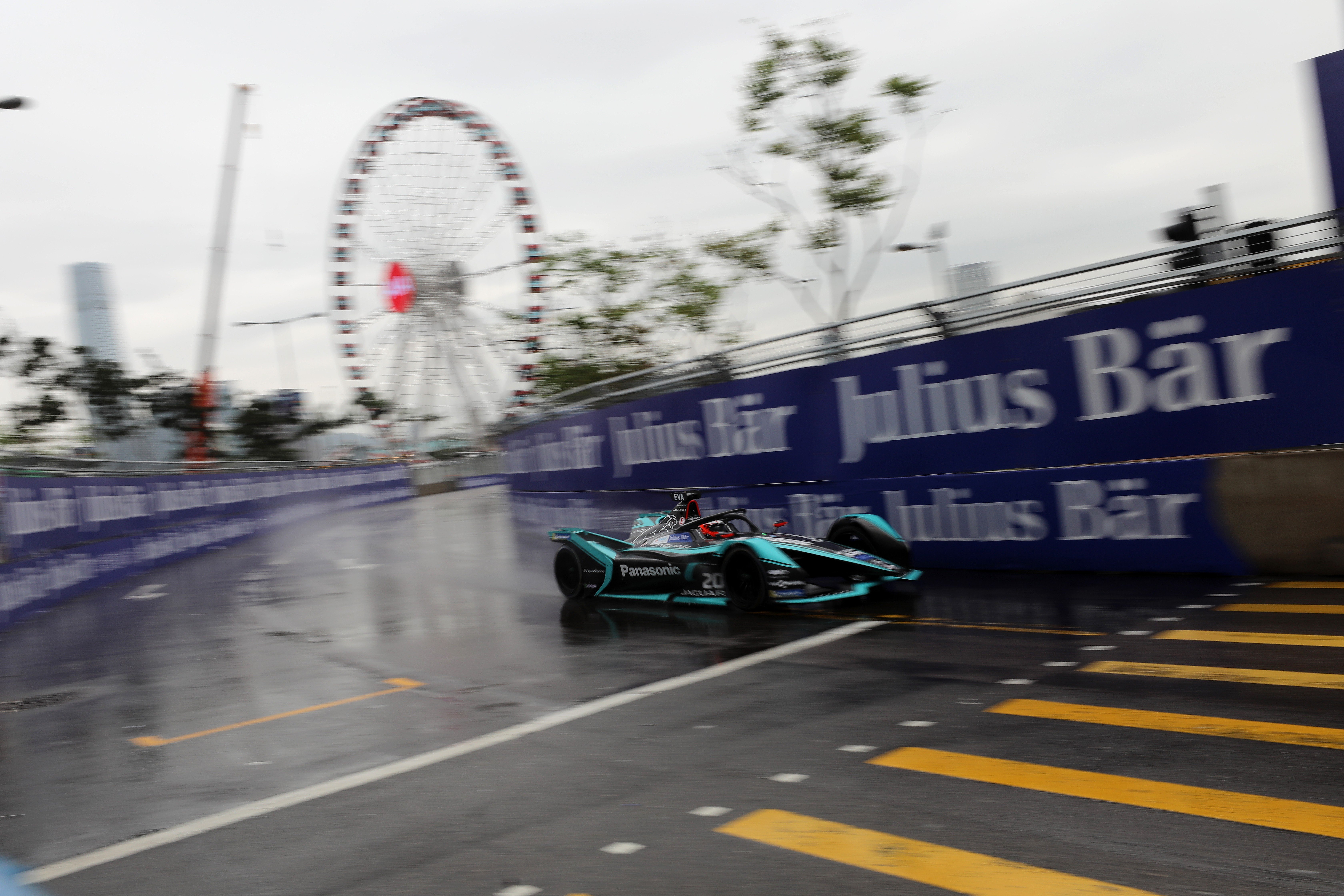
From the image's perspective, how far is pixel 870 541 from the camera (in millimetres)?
10477

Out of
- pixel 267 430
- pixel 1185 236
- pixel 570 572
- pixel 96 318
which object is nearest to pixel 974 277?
pixel 1185 236

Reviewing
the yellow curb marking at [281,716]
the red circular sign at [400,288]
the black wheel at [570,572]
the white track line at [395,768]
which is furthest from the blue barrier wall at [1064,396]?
the red circular sign at [400,288]

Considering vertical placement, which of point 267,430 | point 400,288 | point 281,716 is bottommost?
point 281,716

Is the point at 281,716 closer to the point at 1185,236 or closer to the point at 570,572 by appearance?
the point at 570,572

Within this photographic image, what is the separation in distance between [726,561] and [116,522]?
1506cm

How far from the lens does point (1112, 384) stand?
972 centimetres

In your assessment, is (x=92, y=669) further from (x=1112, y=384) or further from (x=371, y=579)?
(x=1112, y=384)

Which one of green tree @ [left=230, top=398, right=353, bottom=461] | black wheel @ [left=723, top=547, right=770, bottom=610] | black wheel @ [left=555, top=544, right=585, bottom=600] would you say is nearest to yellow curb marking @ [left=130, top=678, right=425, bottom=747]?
black wheel @ [left=723, top=547, right=770, bottom=610]

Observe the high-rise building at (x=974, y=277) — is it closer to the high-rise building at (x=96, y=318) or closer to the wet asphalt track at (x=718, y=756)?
the wet asphalt track at (x=718, y=756)

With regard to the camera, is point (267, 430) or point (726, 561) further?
point (267, 430)

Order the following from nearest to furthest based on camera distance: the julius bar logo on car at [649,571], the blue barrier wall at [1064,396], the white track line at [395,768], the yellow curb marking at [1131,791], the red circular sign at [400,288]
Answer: the yellow curb marking at [1131,791], the white track line at [395,768], the blue barrier wall at [1064,396], the julius bar logo on car at [649,571], the red circular sign at [400,288]

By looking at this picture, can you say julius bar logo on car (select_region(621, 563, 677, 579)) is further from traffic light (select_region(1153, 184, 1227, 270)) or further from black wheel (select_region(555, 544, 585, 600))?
traffic light (select_region(1153, 184, 1227, 270))

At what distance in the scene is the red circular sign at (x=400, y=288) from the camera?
36.8 metres

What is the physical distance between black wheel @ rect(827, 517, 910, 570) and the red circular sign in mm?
28964
